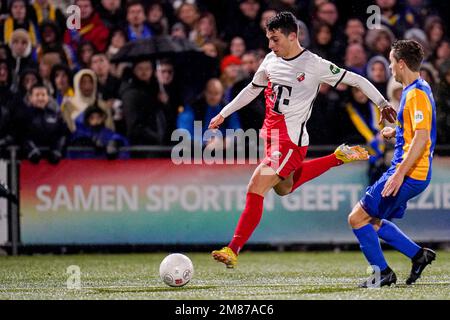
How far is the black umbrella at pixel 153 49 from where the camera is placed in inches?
509

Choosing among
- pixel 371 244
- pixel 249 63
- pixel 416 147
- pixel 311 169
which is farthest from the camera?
pixel 249 63

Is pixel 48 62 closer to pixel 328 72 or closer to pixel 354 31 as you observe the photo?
pixel 354 31

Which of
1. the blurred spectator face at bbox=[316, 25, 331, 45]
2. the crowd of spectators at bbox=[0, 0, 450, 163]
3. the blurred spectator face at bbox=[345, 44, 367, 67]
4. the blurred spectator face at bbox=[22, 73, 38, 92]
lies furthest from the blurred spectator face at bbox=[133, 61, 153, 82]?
the blurred spectator face at bbox=[345, 44, 367, 67]

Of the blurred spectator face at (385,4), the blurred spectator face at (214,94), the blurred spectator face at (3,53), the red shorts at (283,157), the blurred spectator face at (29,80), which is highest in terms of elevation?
the blurred spectator face at (385,4)

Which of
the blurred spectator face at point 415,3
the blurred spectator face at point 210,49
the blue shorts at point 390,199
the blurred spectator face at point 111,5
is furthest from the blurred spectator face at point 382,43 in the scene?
the blue shorts at point 390,199

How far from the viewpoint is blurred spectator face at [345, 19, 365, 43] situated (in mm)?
13908

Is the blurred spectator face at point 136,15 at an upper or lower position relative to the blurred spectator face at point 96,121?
upper

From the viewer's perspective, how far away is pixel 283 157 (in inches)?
339

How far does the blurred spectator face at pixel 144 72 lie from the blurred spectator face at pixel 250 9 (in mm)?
2317

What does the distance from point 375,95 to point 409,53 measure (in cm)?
82

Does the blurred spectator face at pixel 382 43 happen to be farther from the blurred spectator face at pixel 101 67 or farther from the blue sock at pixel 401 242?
the blue sock at pixel 401 242

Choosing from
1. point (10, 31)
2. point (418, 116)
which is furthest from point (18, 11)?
point (418, 116)

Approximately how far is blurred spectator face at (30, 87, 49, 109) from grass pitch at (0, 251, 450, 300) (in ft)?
5.96

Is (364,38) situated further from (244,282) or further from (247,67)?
(244,282)
